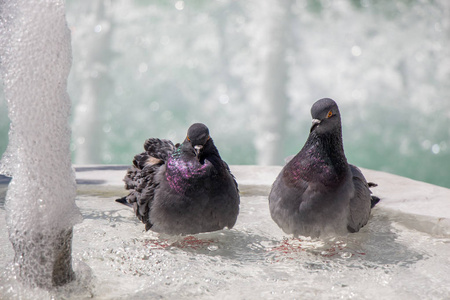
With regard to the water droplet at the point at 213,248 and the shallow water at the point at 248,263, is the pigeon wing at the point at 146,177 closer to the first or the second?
the shallow water at the point at 248,263

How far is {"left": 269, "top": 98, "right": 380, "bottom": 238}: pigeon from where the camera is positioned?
3.17 metres

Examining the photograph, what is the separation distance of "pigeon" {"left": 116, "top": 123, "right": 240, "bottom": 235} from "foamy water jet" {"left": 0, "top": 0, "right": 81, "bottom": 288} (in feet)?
2.80

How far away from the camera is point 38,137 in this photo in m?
2.32

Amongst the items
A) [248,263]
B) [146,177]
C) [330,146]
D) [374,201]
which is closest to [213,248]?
[248,263]

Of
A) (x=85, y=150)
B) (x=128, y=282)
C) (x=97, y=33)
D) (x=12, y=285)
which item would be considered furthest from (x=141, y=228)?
(x=97, y=33)

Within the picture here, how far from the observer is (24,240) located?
7.84 feet

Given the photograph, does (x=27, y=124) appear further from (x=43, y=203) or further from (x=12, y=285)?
(x=12, y=285)

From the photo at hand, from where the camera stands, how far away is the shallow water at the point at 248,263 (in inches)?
102

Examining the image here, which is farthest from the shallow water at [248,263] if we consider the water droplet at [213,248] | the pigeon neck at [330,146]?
the pigeon neck at [330,146]

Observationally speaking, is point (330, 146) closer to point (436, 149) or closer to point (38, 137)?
point (38, 137)

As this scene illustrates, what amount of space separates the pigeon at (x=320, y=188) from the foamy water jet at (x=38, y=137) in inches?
52.6

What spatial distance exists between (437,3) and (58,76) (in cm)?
1340

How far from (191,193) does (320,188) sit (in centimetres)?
76

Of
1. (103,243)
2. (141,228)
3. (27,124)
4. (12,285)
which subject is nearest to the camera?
Answer: (27,124)
